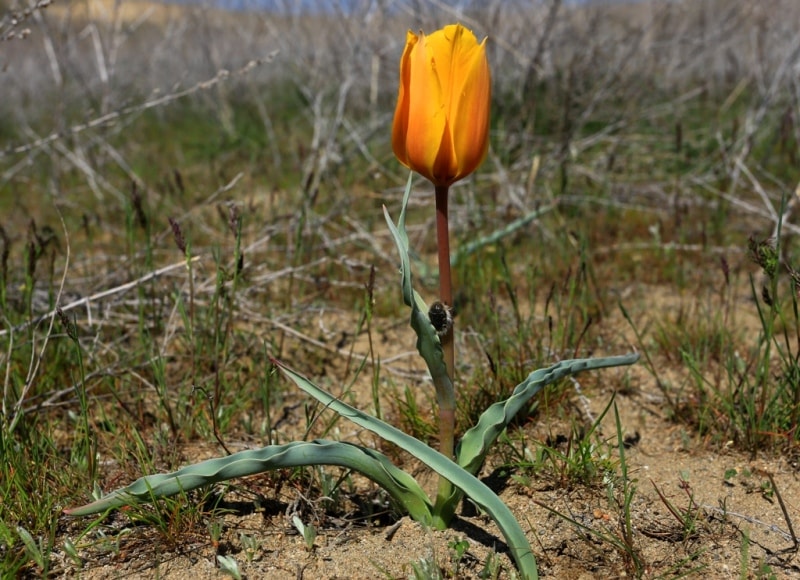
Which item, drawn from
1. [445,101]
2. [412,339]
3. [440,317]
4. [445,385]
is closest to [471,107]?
[445,101]

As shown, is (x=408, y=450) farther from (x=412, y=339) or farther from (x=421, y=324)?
(x=412, y=339)

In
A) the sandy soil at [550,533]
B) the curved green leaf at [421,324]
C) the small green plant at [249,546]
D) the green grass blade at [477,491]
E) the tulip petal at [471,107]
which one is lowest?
the sandy soil at [550,533]

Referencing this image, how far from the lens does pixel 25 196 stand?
4.55 m

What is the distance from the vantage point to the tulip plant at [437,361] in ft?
3.87

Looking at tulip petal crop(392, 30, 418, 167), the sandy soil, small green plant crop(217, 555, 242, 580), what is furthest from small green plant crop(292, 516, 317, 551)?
tulip petal crop(392, 30, 418, 167)

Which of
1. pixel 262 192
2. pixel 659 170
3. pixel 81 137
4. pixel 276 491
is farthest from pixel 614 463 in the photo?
pixel 81 137

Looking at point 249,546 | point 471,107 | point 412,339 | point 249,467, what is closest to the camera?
point 471,107

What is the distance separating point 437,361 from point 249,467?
40 cm

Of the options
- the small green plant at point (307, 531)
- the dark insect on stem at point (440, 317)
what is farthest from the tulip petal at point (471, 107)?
the small green plant at point (307, 531)

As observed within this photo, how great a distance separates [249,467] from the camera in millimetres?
1289

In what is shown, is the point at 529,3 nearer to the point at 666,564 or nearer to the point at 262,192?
the point at 262,192

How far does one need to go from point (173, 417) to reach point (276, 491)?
456 millimetres

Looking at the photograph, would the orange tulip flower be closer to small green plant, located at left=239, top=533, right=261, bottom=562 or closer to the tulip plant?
the tulip plant

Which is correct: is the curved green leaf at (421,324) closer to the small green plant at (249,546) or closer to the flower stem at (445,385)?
the flower stem at (445,385)
